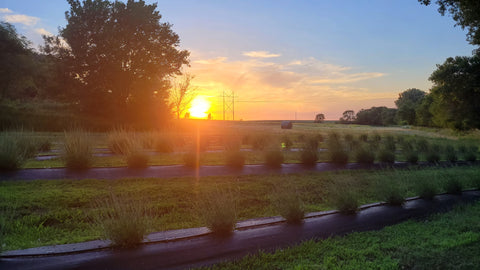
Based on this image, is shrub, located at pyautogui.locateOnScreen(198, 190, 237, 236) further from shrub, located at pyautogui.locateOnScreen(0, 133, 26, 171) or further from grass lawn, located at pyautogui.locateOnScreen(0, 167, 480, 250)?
shrub, located at pyautogui.locateOnScreen(0, 133, 26, 171)

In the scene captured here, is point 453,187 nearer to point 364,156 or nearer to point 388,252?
point 364,156

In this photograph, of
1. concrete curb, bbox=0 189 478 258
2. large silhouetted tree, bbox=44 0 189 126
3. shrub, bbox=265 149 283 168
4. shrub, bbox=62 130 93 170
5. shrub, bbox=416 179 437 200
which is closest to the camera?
concrete curb, bbox=0 189 478 258

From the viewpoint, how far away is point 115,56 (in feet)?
109

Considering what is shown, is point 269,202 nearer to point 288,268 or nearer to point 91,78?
point 288,268

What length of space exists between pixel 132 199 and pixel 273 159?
25.8 ft

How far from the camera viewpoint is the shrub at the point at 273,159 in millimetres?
14597

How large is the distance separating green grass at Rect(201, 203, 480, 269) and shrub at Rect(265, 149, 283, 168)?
791 centimetres

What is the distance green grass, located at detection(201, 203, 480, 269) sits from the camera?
15.6ft

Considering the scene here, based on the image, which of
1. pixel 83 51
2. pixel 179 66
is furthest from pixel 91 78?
pixel 179 66

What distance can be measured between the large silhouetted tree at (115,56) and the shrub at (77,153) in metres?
22.7

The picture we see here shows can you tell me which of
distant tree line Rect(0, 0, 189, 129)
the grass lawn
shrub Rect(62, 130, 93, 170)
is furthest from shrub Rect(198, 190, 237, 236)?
distant tree line Rect(0, 0, 189, 129)

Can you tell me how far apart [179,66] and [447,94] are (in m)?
28.2

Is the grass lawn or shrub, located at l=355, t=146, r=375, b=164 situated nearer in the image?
the grass lawn

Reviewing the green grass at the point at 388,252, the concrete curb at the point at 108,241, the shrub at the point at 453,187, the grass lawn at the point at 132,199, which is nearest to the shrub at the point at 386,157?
the grass lawn at the point at 132,199
